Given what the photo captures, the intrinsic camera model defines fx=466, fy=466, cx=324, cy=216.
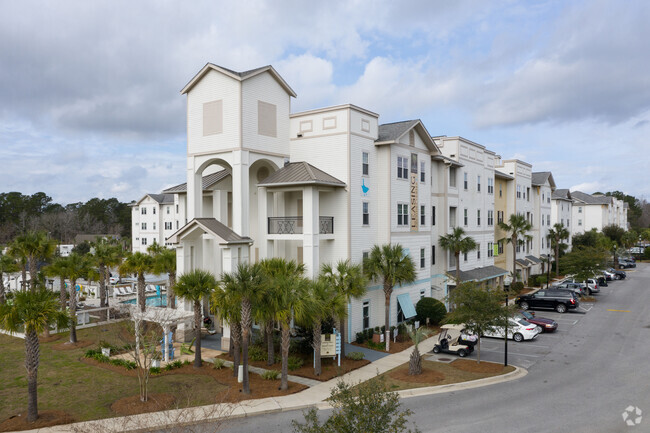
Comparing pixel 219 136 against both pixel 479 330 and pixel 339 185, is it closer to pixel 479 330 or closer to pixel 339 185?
pixel 339 185

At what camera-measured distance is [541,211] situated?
62.2 metres

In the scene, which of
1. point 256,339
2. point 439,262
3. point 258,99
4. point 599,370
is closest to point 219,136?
point 258,99

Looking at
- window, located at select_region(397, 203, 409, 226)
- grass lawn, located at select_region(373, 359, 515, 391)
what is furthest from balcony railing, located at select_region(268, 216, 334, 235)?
grass lawn, located at select_region(373, 359, 515, 391)

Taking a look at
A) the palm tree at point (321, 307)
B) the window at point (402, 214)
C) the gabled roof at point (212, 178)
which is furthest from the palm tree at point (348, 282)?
the gabled roof at point (212, 178)

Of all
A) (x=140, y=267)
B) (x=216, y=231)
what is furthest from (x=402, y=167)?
(x=140, y=267)

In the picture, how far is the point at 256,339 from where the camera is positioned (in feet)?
85.1

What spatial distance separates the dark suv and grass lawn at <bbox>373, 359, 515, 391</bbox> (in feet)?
59.8

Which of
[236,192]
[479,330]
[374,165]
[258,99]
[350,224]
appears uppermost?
[258,99]

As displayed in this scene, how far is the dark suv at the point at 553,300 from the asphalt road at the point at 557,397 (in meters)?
8.21

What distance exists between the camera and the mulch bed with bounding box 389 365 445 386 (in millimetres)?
21062

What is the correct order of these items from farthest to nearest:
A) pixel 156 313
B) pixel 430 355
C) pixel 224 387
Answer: pixel 430 355
pixel 156 313
pixel 224 387

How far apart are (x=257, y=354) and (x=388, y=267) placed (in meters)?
9.21

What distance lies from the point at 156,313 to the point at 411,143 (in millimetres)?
19812

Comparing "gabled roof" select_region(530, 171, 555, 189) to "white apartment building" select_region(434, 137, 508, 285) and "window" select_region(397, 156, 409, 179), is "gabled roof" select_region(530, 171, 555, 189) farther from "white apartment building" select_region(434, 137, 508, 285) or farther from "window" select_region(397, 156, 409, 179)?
"window" select_region(397, 156, 409, 179)
